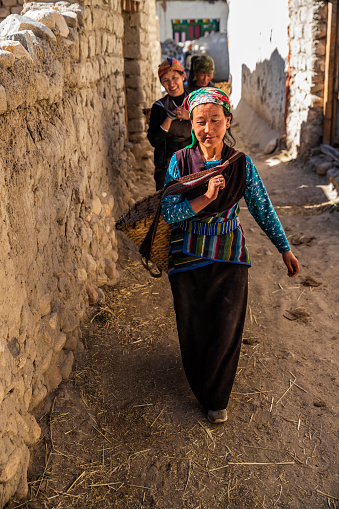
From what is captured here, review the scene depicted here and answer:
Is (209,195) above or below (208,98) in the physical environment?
below

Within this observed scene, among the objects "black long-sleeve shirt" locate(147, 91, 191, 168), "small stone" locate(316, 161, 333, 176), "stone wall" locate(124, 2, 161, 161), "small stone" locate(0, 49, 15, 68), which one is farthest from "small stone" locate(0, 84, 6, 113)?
"small stone" locate(316, 161, 333, 176)

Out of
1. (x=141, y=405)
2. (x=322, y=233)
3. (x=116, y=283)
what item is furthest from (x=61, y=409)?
(x=322, y=233)

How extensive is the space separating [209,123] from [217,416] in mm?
1547

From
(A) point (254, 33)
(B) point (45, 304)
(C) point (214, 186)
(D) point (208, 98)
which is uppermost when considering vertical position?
(A) point (254, 33)

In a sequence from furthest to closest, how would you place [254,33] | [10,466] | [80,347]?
[254,33], [80,347], [10,466]

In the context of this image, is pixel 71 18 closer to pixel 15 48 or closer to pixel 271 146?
pixel 15 48

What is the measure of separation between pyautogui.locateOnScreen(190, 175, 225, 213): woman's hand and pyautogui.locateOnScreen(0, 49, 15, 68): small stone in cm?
105

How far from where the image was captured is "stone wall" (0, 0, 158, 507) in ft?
7.25

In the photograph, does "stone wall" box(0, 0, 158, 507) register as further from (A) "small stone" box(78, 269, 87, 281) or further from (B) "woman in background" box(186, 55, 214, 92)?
(B) "woman in background" box(186, 55, 214, 92)

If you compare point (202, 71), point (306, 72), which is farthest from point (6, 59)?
point (306, 72)

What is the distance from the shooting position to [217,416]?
8.98 ft

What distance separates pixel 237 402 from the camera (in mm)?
2945

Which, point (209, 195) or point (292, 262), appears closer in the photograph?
point (209, 195)

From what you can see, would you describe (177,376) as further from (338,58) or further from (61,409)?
(338,58)
